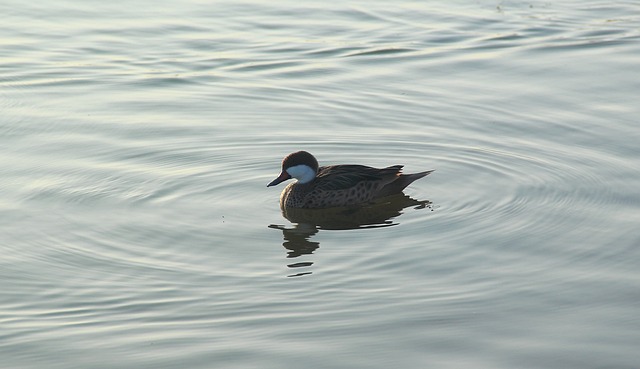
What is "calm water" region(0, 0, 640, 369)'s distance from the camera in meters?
7.98

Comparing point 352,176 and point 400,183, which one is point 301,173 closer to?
point 352,176

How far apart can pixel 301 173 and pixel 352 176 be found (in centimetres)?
50

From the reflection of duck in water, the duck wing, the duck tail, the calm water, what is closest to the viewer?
the calm water

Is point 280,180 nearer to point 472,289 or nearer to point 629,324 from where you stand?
point 472,289

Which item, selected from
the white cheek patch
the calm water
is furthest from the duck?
the calm water

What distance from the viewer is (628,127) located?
42.1 feet

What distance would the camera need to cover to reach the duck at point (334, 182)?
11.5 meters

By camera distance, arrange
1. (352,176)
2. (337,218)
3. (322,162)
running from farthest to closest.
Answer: (322,162) → (352,176) → (337,218)

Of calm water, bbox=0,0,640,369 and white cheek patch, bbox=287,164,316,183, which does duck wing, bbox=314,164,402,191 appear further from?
calm water, bbox=0,0,640,369

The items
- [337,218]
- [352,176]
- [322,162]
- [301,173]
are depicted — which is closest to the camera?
[337,218]

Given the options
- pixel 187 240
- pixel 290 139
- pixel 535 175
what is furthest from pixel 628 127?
pixel 187 240

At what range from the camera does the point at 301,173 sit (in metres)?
11.7

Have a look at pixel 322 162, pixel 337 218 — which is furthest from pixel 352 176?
pixel 322 162

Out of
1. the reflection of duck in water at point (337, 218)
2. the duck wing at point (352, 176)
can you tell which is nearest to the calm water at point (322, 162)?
the reflection of duck in water at point (337, 218)
